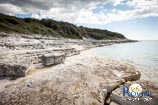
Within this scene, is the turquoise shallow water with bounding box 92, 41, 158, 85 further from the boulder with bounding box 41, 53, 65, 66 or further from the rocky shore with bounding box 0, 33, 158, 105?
the boulder with bounding box 41, 53, 65, 66

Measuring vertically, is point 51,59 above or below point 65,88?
above

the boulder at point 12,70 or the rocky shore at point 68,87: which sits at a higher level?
the boulder at point 12,70

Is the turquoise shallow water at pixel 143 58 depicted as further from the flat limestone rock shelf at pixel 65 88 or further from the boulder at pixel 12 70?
the boulder at pixel 12 70

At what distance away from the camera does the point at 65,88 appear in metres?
3.78

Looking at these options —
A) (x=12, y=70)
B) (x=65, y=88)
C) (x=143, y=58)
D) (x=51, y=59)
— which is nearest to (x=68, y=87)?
(x=65, y=88)

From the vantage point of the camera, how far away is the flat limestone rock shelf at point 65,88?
340 cm

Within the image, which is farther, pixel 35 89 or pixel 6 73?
pixel 6 73

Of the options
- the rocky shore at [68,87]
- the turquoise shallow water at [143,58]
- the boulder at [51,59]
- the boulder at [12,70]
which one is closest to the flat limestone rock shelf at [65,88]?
the rocky shore at [68,87]

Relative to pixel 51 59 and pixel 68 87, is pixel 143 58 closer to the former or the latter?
pixel 51 59

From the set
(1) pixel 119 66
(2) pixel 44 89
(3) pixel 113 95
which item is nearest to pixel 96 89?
(3) pixel 113 95

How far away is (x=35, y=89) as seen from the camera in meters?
3.77

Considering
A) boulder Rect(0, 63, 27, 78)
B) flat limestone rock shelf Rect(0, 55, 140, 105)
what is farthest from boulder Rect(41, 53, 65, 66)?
flat limestone rock shelf Rect(0, 55, 140, 105)

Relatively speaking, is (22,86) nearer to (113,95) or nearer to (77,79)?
(77,79)

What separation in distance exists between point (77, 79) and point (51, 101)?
1.33 metres
